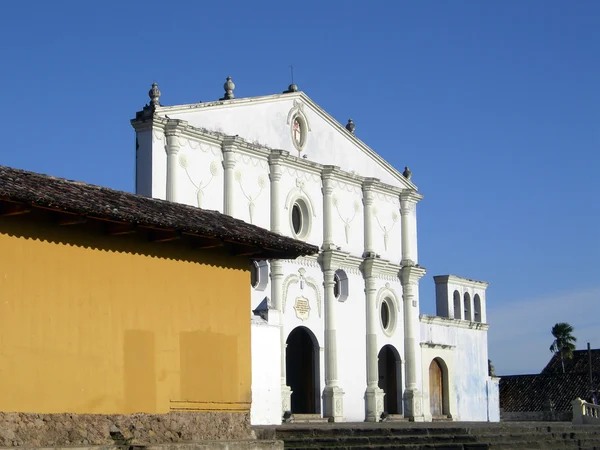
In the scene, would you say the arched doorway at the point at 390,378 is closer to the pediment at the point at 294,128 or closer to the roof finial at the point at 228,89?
the pediment at the point at 294,128

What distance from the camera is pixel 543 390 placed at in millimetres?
51156

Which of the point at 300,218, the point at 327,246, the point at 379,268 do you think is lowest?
the point at 379,268

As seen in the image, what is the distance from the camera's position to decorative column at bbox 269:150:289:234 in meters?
29.7

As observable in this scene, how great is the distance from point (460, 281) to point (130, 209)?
84.5ft

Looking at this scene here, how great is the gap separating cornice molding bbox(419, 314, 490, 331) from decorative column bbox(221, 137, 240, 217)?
984 cm

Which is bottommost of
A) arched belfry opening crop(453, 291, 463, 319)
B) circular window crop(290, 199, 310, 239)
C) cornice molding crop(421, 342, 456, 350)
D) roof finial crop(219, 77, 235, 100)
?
cornice molding crop(421, 342, 456, 350)

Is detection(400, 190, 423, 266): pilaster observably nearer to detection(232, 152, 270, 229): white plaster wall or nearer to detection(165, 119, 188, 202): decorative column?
detection(232, 152, 270, 229): white plaster wall

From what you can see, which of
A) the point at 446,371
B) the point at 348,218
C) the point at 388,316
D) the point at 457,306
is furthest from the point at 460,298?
the point at 348,218

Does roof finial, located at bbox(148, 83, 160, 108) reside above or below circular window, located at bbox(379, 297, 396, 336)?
above

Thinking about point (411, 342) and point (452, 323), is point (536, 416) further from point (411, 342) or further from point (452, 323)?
point (411, 342)

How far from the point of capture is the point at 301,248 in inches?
635

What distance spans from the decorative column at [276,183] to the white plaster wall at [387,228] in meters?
4.80

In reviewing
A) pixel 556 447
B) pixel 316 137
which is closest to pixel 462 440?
pixel 556 447

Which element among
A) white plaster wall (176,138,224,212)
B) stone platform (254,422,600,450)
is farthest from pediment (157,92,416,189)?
stone platform (254,422,600,450)
